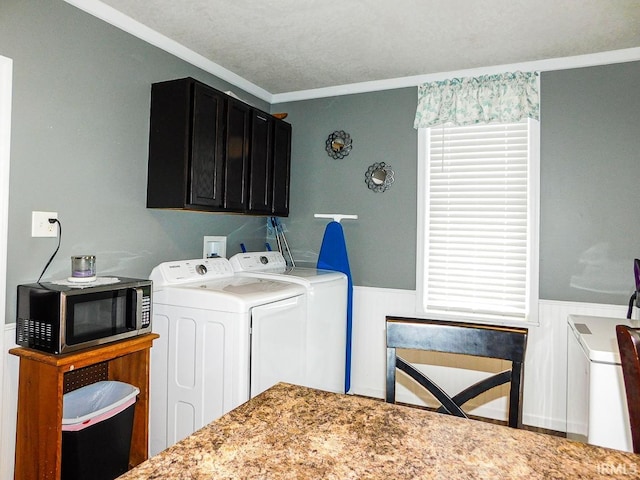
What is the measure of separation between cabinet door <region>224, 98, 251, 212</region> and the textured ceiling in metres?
0.42

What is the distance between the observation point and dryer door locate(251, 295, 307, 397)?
2305 mm

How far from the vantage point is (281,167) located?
345 cm

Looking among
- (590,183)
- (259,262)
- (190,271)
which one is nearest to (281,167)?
(259,262)

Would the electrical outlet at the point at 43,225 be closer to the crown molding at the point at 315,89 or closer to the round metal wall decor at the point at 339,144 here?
the crown molding at the point at 315,89

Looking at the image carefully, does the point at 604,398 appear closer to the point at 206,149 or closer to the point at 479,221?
the point at 479,221

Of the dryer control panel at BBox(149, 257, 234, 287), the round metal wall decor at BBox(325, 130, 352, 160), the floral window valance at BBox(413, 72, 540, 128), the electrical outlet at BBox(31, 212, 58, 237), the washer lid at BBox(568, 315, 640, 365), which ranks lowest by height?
the washer lid at BBox(568, 315, 640, 365)

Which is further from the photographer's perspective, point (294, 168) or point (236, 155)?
point (294, 168)

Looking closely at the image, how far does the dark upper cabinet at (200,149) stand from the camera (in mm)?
2510

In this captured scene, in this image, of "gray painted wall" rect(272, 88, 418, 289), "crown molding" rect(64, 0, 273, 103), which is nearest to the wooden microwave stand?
"crown molding" rect(64, 0, 273, 103)

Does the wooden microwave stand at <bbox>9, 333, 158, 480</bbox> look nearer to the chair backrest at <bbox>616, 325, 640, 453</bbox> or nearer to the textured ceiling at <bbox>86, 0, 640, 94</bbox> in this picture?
the textured ceiling at <bbox>86, 0, 640, 94</bbox>

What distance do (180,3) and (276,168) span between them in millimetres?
1359

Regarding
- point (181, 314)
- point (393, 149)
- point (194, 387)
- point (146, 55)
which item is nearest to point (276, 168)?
point (393, 149)

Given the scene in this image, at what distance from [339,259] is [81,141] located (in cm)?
194

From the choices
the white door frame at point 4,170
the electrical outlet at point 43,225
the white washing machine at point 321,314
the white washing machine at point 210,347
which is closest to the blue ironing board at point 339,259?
the white washing machine at point 321,314
